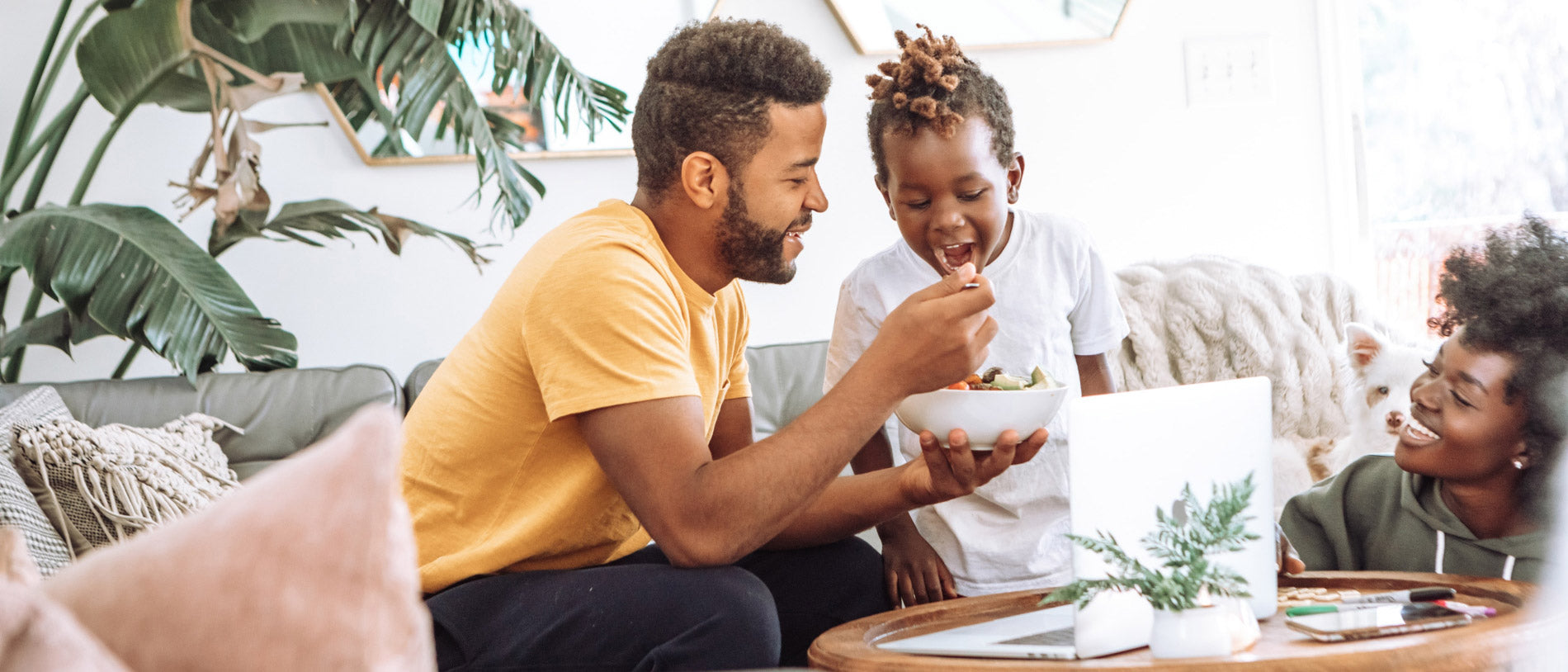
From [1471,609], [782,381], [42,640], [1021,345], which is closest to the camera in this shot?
[42,640]

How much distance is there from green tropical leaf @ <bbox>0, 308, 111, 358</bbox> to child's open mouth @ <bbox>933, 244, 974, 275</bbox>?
5.18 feet

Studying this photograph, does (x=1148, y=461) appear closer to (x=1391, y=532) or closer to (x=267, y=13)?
(x=1391, y=532)

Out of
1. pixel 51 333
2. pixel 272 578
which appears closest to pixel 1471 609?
pixel 272 578

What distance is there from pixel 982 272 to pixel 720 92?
501 mm

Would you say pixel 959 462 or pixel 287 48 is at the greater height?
pixel 287 48

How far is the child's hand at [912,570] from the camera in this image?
1596 mm

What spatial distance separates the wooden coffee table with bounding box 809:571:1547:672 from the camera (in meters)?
0.83

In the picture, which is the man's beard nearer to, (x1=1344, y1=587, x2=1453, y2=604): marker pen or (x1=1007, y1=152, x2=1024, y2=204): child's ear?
(x1=1007, y1=152, x2=1024, y2=204): child's ear

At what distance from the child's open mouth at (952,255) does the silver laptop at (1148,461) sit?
60 cm

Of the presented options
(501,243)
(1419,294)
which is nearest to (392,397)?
(501,243)

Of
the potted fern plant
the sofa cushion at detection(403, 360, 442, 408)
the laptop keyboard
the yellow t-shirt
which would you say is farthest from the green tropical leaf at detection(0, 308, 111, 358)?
the potted fern plant

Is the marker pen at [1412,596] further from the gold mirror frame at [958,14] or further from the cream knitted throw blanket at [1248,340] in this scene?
the gold mirror frame at [958,14]

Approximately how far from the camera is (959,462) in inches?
50.9

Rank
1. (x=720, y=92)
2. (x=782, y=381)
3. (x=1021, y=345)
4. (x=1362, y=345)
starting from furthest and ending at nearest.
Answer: (x=782, y=381), (x=1362, y=345), (x=1021, y=345), (x=720, y=92)
